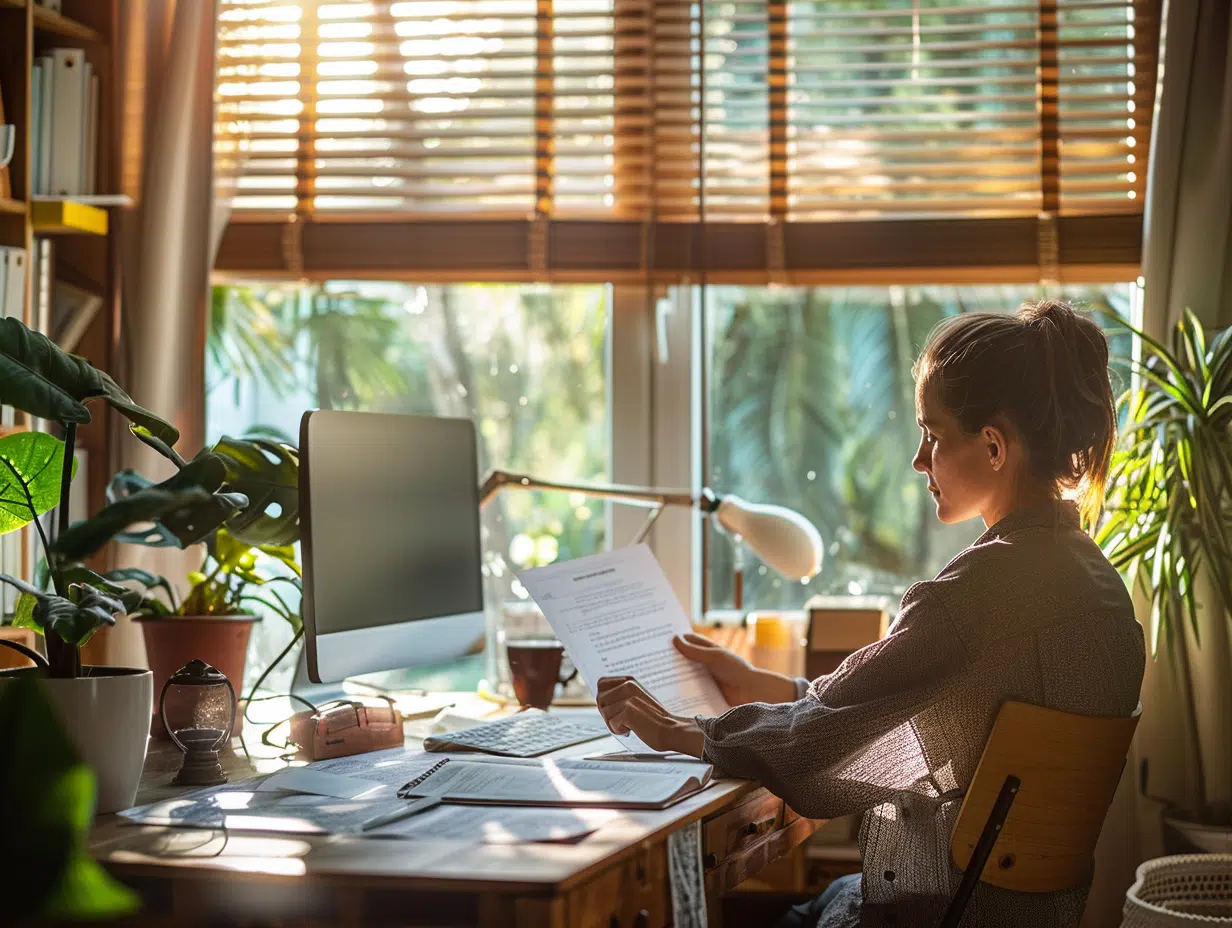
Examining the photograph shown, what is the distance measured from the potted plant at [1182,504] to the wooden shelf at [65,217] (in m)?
1.80

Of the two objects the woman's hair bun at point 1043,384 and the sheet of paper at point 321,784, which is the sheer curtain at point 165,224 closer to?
the sheet of paper at point 321,784

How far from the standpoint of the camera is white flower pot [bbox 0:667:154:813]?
124 centimetres

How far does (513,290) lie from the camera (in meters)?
2.71

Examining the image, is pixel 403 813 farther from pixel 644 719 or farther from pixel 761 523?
pixel 761 523

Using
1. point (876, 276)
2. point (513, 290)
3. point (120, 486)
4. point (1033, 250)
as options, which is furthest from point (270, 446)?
point (1033, 250)

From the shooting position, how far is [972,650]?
4.47 ft

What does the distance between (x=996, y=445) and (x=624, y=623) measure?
0.57 meters

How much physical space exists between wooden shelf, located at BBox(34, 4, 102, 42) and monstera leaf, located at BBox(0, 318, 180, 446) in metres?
1.22

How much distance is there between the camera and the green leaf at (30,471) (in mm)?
1439

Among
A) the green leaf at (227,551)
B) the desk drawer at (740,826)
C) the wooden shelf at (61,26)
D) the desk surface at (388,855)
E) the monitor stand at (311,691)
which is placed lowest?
the desk drawer at (740,826)

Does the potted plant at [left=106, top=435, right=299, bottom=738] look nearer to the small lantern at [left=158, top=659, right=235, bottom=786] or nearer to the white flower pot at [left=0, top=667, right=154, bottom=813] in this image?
the small lantern at [left=158, top=659, right=235, bottom=786]

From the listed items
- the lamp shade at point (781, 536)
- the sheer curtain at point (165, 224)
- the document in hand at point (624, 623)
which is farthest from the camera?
the sheer curtain at point (165, 224)

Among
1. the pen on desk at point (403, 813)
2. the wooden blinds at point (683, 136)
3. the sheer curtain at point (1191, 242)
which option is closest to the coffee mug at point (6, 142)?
the wooden blinds at point (683, 136)

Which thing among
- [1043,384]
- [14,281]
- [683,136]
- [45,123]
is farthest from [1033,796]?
[45,123]
